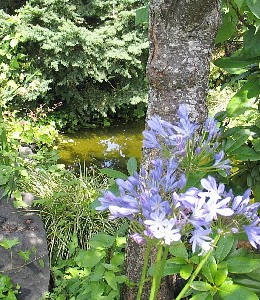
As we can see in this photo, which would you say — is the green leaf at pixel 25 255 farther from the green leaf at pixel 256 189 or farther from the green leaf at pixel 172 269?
the green leaf at pixel 256 189

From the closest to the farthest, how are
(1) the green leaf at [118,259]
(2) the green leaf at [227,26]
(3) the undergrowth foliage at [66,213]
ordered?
(2) the green leaf at [227,26]
(1) the green leaf at [118,259]
(3) the undergrowth foliage at [66,213]

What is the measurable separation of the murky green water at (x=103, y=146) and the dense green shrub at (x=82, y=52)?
0.28 metres

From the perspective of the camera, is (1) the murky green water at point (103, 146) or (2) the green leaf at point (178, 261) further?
(1) the murky green water at point (103, 146)

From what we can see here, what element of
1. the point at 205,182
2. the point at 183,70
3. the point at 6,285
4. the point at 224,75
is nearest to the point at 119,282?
the point at 6,285

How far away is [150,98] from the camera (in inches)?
67.8

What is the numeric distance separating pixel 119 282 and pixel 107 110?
471 cm

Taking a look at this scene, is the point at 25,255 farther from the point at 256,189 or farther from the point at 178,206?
the point at 178,206

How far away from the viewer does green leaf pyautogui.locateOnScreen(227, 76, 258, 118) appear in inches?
60.8

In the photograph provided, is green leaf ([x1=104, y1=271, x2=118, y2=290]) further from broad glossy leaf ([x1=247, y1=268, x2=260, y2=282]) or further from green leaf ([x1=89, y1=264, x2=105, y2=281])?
broad glossy leaf ([x1=247, y1=268, x2=260, y2=282])

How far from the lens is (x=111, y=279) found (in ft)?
6.59

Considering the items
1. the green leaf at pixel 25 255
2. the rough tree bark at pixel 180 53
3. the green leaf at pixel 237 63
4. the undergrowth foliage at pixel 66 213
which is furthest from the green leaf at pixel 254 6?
the undergrowth foliage at pixel 66 213

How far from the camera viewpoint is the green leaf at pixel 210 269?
154 centimetres

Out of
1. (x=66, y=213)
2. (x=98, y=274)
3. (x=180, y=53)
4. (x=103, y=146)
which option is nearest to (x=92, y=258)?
(x=98, y=274)

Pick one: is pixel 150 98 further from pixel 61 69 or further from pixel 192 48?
pixel 61 69
